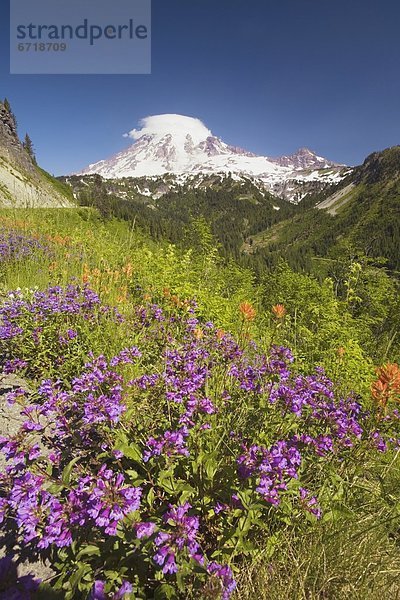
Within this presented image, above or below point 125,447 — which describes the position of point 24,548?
below

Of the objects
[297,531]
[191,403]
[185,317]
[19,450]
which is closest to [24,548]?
[19,450]

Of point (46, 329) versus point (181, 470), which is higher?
point (46, 329)

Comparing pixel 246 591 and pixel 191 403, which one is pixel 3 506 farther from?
pixel 246 591

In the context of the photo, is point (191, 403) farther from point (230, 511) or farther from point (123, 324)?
point (123, 324)

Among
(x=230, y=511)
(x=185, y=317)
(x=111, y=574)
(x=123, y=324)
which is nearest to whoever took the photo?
(x=111, y=574)

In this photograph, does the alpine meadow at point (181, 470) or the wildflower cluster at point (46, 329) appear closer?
the alpine meadow at point (181, 470)

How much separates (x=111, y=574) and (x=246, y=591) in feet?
2.76

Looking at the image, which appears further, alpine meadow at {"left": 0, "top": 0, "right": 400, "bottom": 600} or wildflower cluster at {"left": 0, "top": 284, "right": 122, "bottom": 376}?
wildflower cluster at {"left": 0, "top": 284, "right": 122, "bottom": 376}

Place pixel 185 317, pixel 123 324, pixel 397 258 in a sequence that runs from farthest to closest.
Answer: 1. pixel 397 258
2. pixel 185 317
3. pixel 123 324

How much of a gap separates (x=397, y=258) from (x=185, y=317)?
499ft

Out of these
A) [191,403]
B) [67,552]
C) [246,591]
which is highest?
[191,403]

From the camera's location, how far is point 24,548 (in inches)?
87.0

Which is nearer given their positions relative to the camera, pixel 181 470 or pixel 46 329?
pixel 181 470

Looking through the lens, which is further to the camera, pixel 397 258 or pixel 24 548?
pixel 397 258
